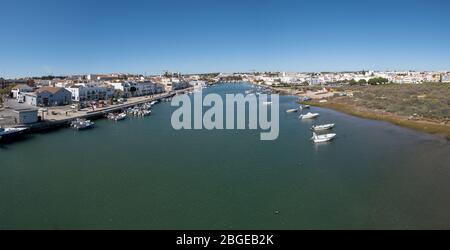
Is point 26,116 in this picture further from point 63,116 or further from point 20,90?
point 20,90

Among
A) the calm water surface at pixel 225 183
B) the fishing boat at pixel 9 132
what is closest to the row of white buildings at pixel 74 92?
the fishing boat at pixel 9 132

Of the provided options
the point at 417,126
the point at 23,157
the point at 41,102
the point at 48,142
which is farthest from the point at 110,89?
the point at 417,126

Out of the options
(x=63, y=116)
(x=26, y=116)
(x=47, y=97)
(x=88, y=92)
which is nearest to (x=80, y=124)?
(x=26, y=116)

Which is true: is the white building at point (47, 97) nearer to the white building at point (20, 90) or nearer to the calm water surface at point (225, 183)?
the white building at point (20, 90)

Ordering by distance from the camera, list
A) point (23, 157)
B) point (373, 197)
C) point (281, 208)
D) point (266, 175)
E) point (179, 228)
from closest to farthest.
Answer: point (179, 228)
point (281, 208)
point (373, 197)
point (266, 175)
point (23, 157)

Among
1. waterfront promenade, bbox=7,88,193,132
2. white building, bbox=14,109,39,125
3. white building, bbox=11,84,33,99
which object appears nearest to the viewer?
white building, bbox=14,109,39,125

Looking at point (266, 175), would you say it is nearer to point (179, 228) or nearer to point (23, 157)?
point (179, 228)

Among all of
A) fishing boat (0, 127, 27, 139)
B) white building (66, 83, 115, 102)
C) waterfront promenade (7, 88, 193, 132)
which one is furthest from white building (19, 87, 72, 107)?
fishing boat (0, 127, 27, 139)

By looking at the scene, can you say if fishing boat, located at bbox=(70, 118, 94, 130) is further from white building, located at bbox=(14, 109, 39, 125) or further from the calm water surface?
the calm water surface
